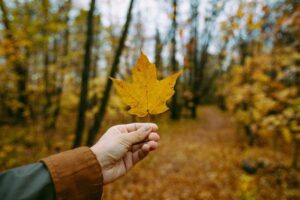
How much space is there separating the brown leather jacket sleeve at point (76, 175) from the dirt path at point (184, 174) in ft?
12.9

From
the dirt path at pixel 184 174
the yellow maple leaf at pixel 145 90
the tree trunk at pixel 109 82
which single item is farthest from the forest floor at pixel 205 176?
the yellow maple leaf at pixel 145 90

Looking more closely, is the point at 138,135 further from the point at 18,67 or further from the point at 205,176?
the point at 18,67

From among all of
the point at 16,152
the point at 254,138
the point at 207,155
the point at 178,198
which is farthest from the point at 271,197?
the point at 16,152

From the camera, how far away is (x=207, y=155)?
7750 mm

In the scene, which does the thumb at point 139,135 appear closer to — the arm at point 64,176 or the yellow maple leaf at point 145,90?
the arm at point 64,176

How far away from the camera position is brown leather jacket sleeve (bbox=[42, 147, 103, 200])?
1046 mm

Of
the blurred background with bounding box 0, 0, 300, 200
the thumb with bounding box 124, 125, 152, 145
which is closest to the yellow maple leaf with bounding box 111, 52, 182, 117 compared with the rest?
the thumb with bounding box 124, 125, 152, 145

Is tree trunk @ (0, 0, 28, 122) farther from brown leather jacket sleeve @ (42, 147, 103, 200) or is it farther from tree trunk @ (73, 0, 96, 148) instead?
brown leather jacket sleeve @ (42, 147, 103, 200)

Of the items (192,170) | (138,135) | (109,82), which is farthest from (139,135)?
(192,170)

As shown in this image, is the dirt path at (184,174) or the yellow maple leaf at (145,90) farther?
the dirt path at (184,174)

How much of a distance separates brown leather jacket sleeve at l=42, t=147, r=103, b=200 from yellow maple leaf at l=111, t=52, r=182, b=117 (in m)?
0.36

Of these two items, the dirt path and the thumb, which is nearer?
the thumb

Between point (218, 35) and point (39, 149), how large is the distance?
536cm

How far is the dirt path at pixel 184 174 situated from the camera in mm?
5000
